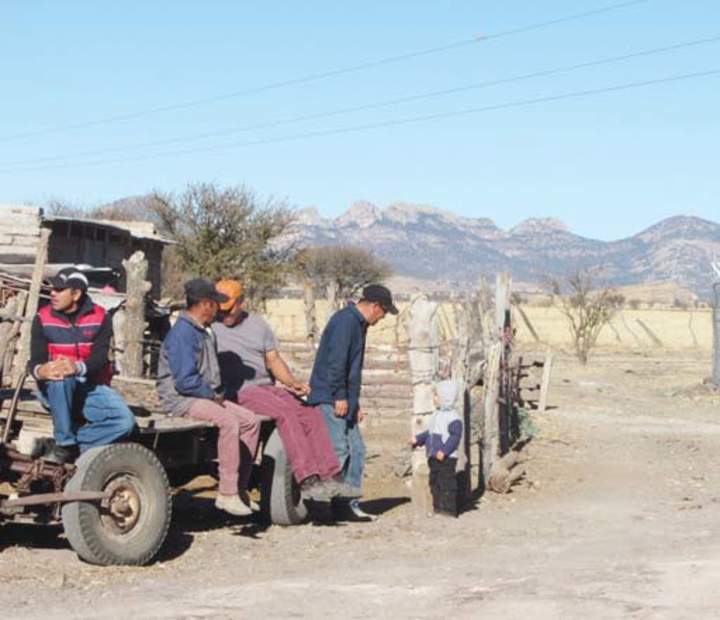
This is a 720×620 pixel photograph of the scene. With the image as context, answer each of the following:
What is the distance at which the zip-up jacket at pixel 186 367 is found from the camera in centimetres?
1012

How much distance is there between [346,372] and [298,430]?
63 centimetres

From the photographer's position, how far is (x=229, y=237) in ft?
155

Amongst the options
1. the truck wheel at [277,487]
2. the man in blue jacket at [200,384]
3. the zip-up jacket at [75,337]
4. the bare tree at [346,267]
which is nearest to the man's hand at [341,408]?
the truck wheel at [277,487]

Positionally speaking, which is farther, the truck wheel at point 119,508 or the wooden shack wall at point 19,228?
the wooden shack wall at point 19,228

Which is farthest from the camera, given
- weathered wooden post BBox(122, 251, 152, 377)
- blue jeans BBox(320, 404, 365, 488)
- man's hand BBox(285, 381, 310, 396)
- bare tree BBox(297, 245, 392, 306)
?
bare tree BBox(297, 245, 392, 306)

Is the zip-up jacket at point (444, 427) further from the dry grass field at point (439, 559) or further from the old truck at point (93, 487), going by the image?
the old truck at point (93, 487)

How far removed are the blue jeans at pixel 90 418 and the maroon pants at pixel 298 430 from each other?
179 cm

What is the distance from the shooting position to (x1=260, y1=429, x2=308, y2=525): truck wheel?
1096 centimetres

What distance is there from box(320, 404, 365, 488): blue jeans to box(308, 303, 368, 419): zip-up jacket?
0.08 metres

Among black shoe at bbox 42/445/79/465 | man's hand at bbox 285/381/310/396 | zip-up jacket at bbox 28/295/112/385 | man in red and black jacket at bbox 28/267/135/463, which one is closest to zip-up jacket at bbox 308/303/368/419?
man's hand at bbox 285/381/310/396

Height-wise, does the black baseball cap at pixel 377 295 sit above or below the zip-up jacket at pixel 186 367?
above

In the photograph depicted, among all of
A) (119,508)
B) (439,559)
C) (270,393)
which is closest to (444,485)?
(270,393)

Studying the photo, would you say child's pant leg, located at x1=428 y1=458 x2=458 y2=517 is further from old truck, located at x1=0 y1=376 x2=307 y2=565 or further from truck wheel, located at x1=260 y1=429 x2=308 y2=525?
old truck, located at x1=0 y1=376 x2=307 y2=565

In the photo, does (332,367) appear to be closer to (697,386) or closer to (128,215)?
(697,386)
